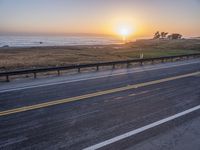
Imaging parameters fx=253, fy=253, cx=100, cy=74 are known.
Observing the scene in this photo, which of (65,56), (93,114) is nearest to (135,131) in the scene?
(93,114)

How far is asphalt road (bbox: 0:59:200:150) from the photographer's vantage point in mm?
5965

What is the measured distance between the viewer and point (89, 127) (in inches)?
268

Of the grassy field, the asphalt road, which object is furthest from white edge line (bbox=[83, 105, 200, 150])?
the grassy field

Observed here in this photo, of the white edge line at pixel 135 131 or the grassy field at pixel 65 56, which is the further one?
the grassy field at pixel 65 56

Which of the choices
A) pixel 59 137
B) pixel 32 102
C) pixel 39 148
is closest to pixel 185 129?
pixel 59 137

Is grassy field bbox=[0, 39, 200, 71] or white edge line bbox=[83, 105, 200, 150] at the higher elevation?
grassy field bbox=[0, 39, 200, 71]

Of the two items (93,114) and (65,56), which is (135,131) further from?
(65,56)

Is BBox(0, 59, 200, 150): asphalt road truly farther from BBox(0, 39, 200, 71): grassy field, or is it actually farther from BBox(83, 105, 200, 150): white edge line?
BBox(0, 39, 200, 71): grassy field

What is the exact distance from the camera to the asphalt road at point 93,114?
235 inches

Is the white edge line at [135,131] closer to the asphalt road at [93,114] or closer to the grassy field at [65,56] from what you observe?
the asphalt road at [93,114]

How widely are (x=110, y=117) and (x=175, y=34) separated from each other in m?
191

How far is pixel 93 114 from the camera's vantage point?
7926 mm

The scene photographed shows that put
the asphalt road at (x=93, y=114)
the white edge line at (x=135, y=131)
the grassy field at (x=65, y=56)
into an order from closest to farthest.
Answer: the white edge line at (x=135, y=131) < the asphalt road at (x=93, y=114) < the grassy field at (x=65, y=56)

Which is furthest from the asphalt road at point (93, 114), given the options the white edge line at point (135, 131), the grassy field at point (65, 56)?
the grassy field at point (65, 56)
